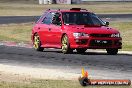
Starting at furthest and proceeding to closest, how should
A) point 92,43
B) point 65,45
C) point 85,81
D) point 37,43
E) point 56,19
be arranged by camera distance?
point 37,43
point 56,19
point 65,45
point 92,43
point 85,81

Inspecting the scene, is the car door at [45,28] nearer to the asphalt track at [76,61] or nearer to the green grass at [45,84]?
the asphalt track at [76,61]

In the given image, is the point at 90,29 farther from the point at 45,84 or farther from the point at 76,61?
the point at 45,84

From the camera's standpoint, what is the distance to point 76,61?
18219 mm

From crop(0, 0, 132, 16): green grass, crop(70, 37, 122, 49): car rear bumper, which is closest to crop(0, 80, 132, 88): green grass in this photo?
crop(70, 37, 122, 49): car rear bumper

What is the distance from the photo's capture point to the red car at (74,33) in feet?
66.2

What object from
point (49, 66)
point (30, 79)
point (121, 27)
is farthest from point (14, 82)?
point (121, 27)

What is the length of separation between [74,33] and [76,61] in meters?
2.21

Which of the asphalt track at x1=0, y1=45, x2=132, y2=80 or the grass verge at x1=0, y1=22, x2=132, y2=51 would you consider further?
the grass verge at x1=0, y1=22, x2=132, y2=51

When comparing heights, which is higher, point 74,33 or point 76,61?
point 74,33

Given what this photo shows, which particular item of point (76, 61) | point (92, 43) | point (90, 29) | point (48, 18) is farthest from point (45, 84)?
point (48, 18)

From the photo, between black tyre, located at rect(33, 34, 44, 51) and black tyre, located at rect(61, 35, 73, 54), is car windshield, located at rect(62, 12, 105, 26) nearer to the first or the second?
black tyre, located at rect(61, 35, 73, 54)

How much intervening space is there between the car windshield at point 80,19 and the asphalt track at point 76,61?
1.29 meters

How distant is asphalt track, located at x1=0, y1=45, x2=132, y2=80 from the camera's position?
15.6 metres

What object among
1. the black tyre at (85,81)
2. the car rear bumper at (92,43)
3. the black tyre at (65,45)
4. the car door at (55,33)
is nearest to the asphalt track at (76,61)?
the black tyre at (65,45)
